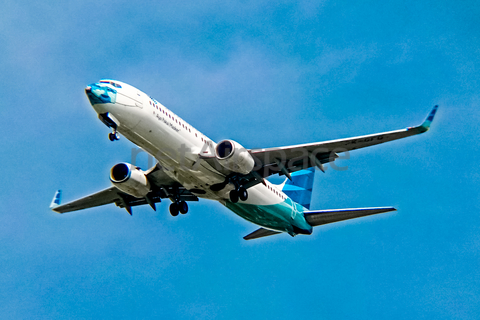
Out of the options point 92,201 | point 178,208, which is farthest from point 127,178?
point 92,201

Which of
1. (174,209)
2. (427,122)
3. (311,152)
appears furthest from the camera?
(174,209)

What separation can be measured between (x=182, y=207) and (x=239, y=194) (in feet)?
17.4

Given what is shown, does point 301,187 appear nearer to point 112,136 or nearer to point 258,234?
point 258,234

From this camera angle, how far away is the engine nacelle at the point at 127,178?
34969 mm

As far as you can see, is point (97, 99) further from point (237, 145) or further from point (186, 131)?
point (237, 145)

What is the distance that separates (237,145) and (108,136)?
6.88 metres

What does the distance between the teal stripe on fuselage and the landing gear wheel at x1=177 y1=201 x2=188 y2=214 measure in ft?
9.46

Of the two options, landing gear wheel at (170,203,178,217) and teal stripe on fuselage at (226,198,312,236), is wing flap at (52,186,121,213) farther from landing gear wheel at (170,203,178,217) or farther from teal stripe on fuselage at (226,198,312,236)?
teal stripe on fuselage at (226,198,312,236)

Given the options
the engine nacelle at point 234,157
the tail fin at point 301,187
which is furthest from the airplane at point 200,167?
the tail fin at point 301,187

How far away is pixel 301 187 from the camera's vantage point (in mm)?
44156

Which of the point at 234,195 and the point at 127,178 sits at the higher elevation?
the point at 127,178

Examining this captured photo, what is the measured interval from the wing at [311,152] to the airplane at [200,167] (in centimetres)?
5

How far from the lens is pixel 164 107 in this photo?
31.6 m

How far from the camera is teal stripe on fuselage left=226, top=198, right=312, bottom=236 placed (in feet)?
120
